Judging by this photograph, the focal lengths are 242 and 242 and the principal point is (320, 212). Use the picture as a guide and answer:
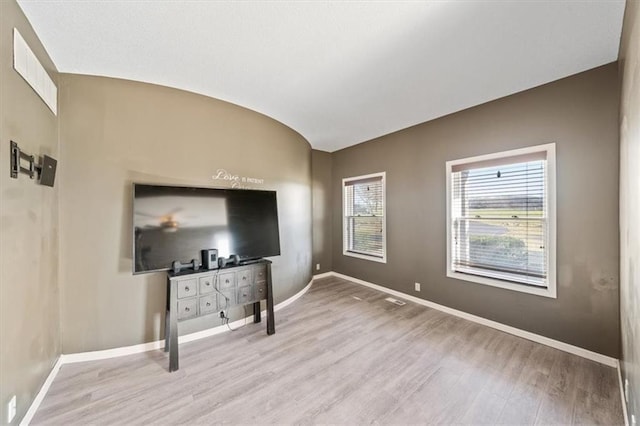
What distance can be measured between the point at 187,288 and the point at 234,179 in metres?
1.39

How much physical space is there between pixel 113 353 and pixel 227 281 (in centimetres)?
123

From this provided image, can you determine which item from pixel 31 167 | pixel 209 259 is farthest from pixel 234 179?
pixel 31 167

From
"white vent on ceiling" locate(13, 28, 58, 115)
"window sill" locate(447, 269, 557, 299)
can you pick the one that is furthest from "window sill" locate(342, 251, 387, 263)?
"white vent on ceiling" locate(13, 28, 58, 115)

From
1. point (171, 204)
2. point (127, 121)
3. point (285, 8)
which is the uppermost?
point (285, 8)

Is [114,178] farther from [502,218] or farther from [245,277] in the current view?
[502,218]

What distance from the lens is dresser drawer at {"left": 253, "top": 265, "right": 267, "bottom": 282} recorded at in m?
2.81

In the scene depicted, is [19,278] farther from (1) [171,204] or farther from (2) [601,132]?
(2) [601,132]

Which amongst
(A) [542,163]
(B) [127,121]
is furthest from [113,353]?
(A) [542,163]

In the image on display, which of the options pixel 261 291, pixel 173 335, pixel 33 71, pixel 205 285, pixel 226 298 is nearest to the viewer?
pixel 33 71

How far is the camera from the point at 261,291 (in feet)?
9.30

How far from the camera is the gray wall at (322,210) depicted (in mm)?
5035

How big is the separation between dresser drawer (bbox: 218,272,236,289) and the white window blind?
112 inches

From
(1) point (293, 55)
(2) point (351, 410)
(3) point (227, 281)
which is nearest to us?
(2) point (351, 410)

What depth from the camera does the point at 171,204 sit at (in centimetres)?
239
